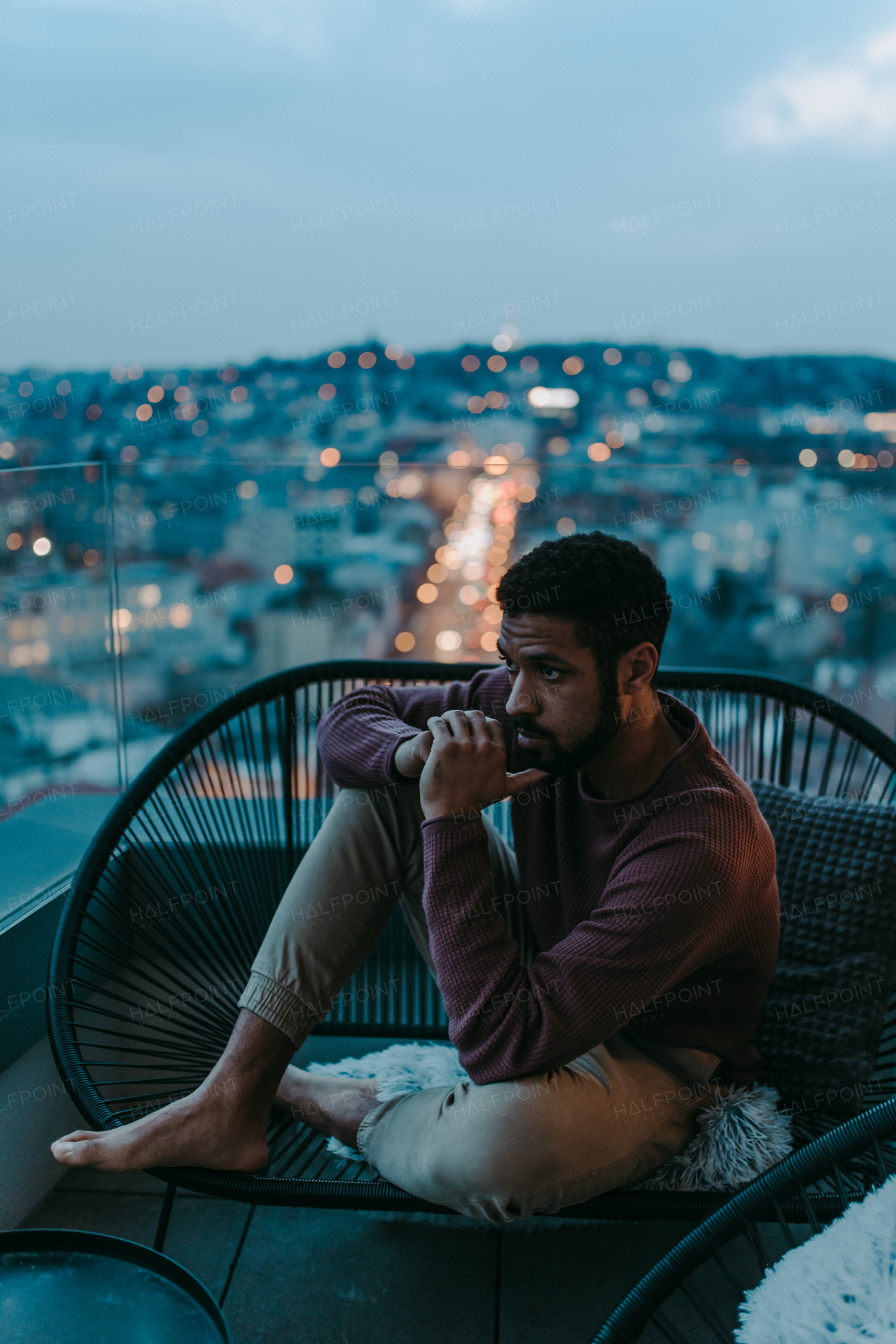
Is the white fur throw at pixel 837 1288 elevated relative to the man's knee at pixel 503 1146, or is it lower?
elevated

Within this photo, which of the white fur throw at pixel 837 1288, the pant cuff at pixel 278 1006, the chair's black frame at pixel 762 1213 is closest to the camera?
the white fur throw at pixel 837 1288

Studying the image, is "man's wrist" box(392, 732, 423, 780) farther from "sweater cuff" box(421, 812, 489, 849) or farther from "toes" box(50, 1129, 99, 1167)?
"toes" box(50, 1129, 99, 1167)

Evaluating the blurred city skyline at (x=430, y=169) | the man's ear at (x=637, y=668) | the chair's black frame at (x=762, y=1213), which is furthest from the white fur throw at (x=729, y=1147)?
the blurred city skyline at (x=430, y=169)

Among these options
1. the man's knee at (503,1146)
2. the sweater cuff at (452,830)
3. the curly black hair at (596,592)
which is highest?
the curly black hair at (596,592)

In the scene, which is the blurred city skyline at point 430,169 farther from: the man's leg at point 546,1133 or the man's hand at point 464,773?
the man's leg at point 546,1133

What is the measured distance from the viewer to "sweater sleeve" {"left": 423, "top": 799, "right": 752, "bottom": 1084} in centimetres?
109

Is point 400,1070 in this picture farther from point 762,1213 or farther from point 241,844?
point 762,1213

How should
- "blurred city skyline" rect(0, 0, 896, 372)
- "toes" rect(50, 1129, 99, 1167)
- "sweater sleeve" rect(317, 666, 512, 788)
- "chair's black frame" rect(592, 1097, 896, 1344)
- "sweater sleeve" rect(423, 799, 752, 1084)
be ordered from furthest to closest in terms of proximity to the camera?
"blurred city skyline" rect(0, 0, 896, 372), "sweater sleeve" rect(317, 666, 512, 788), "toes" rect(50, 1129, 99, 1167), "sweater sleeve" rect(423, 799, 752, 1084), "chair's black frame" rect(592, 1097, 896, 1344)

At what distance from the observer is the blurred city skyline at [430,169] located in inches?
108

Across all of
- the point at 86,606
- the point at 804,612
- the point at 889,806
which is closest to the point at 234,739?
the point at 86,606

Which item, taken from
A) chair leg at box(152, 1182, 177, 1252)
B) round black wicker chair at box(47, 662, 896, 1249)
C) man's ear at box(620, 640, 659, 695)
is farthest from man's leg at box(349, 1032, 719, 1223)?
man's ear at box(620, 640, 659, 695)

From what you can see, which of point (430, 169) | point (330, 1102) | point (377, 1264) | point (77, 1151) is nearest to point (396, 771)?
point (330, 1102)

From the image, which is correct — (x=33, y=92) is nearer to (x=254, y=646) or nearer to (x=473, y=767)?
(x=254, y=646)

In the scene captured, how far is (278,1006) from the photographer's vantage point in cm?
133
